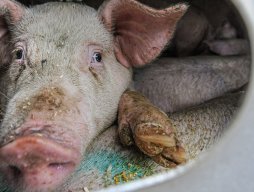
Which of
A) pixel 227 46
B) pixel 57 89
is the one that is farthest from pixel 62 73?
pixel 227 46

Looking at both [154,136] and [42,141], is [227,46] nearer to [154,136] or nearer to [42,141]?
[154,136]

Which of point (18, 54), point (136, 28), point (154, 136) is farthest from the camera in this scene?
point (136, 28)

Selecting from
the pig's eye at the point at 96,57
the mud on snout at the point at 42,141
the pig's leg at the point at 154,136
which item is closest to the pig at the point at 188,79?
the pig's eye at the point at 96,57

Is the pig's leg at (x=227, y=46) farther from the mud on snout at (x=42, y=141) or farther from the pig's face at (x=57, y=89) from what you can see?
the mud on snout at (x=42, y=141)

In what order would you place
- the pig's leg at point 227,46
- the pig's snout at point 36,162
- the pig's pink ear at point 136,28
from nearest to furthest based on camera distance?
the pig's snout at point 36,162 → the pig's pink ear at point 136,28 → the pig's leg at point 227,46

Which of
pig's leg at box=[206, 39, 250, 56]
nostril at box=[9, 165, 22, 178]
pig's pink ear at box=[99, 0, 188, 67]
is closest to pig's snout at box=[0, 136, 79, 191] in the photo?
nostril at box=[9, 165, 22, 178]

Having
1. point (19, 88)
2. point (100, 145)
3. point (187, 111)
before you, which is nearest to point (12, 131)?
point (19, 88)

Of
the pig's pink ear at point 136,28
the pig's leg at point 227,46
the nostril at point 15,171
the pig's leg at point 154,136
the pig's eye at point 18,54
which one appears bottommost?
the nostril at point 15,171

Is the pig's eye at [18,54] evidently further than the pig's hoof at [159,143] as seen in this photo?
Yes
